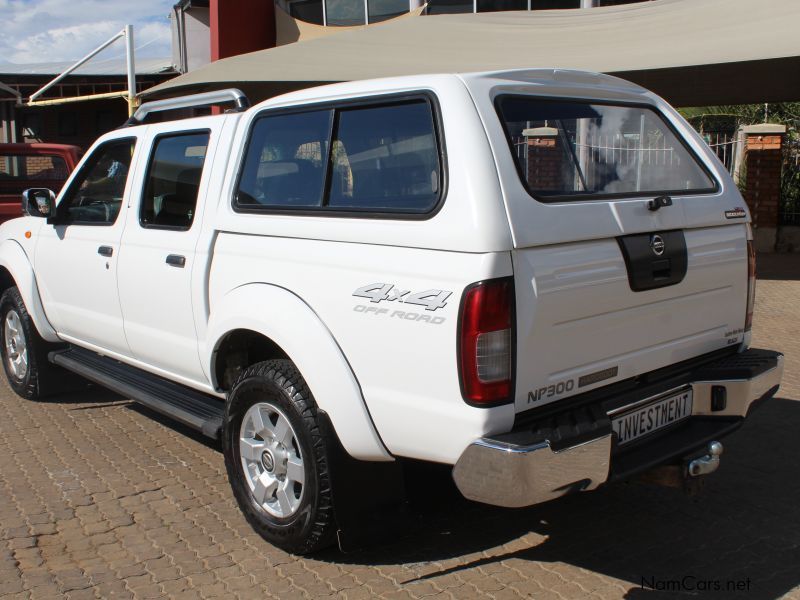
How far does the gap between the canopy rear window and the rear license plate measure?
872 millimetres

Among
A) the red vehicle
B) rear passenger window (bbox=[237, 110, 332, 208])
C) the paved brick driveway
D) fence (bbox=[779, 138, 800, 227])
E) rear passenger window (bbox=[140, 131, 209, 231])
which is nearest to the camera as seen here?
the paved brick driveway

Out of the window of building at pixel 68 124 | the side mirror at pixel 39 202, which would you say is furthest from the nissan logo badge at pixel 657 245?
the window of building at pixel 68 124

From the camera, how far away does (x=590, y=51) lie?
10.4 metres

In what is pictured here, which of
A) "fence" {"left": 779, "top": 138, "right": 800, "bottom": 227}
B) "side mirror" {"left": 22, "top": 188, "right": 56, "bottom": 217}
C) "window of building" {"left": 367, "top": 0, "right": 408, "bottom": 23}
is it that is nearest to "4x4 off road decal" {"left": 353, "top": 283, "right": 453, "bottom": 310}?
"side mirror" {"left": 22, "top": 188, "right": 56, "bottom": 217}

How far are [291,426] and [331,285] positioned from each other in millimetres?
621

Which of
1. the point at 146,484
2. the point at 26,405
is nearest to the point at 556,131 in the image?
the point at 146,484

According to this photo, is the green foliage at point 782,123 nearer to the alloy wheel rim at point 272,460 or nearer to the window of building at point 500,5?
the window of building at point 500,5

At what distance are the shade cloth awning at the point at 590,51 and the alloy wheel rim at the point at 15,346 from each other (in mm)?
5450

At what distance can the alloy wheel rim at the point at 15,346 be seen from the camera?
19.3ft

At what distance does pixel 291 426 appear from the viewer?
3363 millimetres

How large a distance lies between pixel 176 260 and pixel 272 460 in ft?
3.77

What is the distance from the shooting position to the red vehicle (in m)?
8.97

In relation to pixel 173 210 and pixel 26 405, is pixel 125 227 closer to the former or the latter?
pixel 173 210

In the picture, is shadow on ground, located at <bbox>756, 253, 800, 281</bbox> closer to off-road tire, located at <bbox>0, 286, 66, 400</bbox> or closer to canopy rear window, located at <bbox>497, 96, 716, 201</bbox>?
canopy rear window, located at <bbox>497, 96, 716, 201</bbox>
